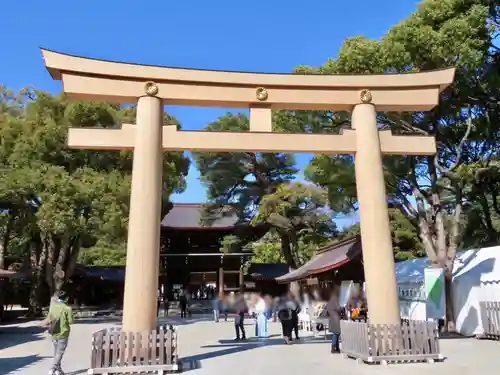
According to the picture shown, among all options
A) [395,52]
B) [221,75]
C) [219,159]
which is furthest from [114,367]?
[219,159]

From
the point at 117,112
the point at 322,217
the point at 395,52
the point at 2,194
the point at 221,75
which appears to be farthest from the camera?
the point at 322,217

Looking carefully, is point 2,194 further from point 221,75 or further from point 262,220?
point 262,220

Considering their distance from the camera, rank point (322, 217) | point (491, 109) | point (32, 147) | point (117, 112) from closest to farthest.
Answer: point (491, 109)
point (32, 147)
point (117, 112)
point (322, 217)

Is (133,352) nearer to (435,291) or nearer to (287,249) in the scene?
(435,291)

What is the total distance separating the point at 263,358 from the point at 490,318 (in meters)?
6.92

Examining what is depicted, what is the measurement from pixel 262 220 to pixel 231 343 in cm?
1721

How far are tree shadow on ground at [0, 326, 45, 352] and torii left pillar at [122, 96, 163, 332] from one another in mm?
7496

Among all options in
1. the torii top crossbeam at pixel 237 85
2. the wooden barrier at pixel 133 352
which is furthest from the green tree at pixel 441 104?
the wooden barrier at pixel 133 352

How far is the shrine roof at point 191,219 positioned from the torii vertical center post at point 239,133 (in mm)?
24358

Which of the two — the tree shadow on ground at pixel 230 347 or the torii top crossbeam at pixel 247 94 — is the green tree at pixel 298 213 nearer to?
the tree shadow on ground at pixel 230 347

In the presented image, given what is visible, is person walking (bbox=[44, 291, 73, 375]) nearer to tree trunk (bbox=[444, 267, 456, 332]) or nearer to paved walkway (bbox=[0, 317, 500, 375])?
paved walkway (bbox=[0, 317, 500, 375])

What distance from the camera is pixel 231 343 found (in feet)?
45.5

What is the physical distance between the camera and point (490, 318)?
12828 millimetres

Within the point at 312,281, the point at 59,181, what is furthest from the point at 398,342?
the point at 59,181
